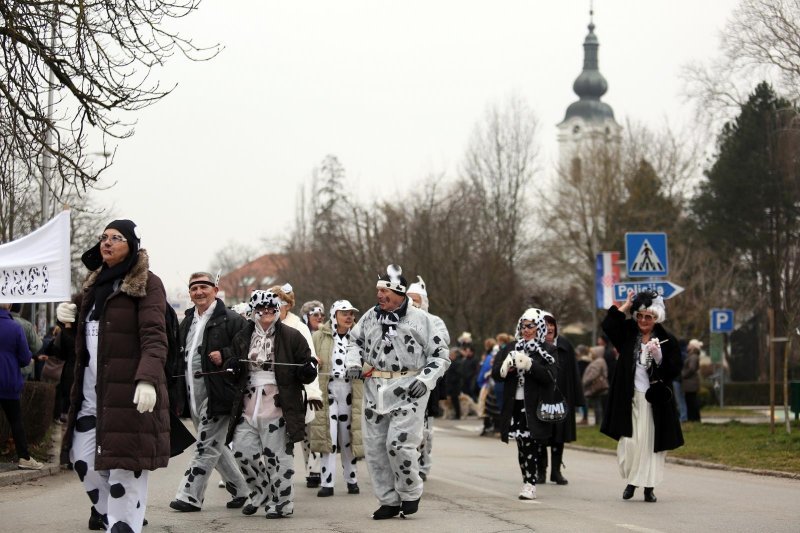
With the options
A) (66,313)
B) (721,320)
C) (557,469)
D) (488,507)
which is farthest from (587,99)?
(66,313)

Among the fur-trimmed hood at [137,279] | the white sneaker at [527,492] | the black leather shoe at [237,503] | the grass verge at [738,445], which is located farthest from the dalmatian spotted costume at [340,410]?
the grass verge at [738,445]

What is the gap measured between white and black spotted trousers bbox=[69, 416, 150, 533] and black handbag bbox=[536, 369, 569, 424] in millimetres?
5562

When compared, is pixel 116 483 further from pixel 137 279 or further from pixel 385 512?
pixel 385 512

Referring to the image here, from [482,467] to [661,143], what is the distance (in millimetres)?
44396

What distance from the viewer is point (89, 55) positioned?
14.6m

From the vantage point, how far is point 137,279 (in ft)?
27.7

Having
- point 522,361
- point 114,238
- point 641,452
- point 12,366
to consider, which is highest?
point 114,238

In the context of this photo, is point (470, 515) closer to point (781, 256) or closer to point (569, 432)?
point (569, 432)

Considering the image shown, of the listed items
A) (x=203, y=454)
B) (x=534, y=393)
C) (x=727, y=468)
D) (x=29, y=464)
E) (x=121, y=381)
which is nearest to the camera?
(x=121, y=381)

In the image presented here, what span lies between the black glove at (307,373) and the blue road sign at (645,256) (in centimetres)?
936

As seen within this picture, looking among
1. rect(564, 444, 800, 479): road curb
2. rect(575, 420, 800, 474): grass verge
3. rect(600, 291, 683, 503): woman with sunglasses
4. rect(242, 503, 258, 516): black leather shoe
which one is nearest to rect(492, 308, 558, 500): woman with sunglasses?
rect(600, 291, 683, 503): woman with sunglasses

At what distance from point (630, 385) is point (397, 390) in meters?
3.03

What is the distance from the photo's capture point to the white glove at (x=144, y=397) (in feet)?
26.4

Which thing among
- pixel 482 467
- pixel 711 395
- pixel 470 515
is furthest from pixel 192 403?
pixel 711 395
